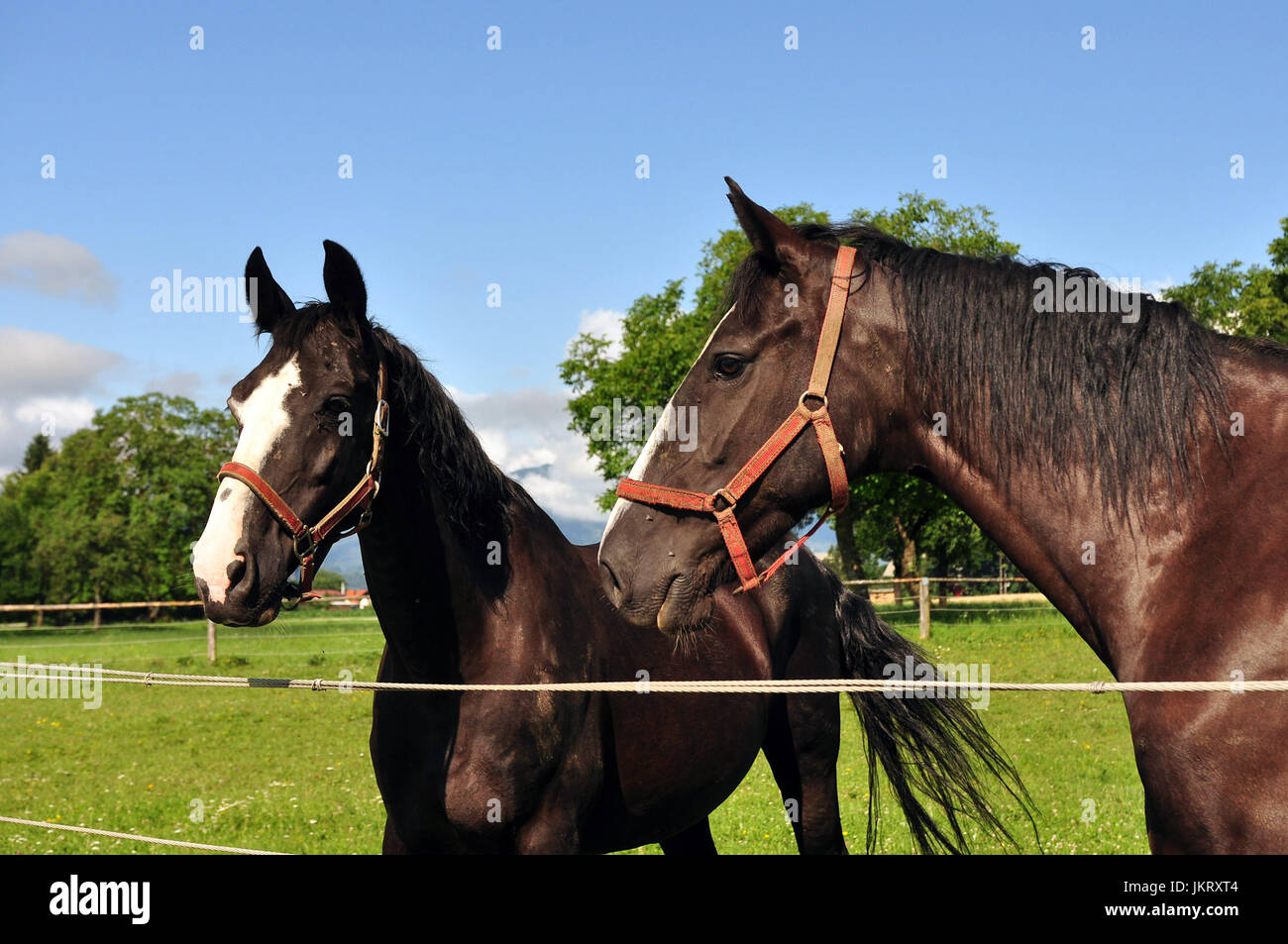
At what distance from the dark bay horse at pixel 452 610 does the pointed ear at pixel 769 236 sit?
1.35 meters

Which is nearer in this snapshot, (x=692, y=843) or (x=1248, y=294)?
(x=692, y=843)

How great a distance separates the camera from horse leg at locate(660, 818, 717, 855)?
192 inches

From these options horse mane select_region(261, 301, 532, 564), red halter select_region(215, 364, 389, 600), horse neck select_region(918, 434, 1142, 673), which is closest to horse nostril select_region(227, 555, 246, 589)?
red halter select_region(215, 364, 389, 600)

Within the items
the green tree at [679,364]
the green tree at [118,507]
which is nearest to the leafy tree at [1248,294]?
the green tree at [679,364]

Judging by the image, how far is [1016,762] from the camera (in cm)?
956

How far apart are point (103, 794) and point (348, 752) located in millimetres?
2880

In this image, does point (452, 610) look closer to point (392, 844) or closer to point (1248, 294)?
point (392, 844)

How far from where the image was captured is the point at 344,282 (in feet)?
10.6

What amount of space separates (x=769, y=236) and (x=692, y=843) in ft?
12.1

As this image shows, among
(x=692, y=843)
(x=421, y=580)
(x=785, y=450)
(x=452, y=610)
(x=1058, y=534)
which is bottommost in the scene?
(x=692, y=843)

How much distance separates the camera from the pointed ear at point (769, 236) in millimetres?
2287

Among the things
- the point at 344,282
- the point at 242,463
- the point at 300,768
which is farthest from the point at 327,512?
the point at 300,768

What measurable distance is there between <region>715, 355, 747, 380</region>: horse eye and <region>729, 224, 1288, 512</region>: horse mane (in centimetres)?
13

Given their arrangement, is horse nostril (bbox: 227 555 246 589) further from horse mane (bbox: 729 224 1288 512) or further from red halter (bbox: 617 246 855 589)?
horse mane (bbox: 729 224 1288 512)
